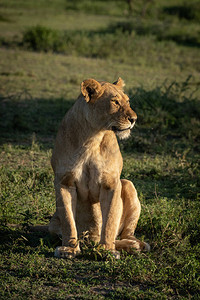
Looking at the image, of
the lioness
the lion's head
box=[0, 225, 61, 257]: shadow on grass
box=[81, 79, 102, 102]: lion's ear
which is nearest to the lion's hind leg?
the lioness

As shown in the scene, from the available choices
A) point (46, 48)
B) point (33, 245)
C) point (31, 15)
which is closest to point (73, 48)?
point (46, 48)

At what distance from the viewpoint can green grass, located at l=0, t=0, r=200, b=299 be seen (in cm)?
365

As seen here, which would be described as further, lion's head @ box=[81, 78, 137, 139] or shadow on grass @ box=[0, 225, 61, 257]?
shadow on grass @ box=[0, 225, 61, 257]

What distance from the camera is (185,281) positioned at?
365 cm

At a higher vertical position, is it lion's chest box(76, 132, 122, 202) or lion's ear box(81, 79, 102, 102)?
lion's ear box(81, 79, 102, 102)

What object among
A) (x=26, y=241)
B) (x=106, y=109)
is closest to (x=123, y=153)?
(x=26, y=241)

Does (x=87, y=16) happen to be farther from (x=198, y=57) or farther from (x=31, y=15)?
(x=198, y=57)

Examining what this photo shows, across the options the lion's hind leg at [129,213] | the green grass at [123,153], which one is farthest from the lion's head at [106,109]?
the green grass at [123,153]

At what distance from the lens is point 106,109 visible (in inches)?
146

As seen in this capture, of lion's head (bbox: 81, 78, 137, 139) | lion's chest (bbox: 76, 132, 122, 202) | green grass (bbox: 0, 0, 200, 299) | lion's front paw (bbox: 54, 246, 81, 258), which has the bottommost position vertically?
green grass (bbox: 0, 0, 200, 299)

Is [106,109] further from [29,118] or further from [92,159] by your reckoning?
[29,118]

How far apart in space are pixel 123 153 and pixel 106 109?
3.69m

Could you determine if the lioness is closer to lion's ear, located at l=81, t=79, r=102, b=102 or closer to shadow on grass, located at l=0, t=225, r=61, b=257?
lion's ear, located at l=81, t=79, r=102, b=102

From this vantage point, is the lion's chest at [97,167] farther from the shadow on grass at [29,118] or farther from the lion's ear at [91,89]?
the shadow on grass at [29,118]
